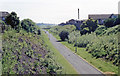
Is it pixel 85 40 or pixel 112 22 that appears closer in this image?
pixel 85 40

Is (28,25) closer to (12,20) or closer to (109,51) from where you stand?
(12,20)

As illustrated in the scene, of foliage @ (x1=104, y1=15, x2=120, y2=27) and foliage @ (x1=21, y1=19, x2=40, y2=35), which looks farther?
foliage @ (x1=104, y1=15, x2=120, y2=27)

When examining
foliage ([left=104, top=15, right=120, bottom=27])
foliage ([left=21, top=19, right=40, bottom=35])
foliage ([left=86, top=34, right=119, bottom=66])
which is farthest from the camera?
foliage ([left=104, top=15, right=120, bottom=27])

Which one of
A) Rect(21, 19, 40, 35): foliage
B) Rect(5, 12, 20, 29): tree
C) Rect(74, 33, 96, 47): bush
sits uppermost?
Rect(5, 12, 20, 29): tree

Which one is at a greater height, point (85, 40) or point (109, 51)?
point (109, 51)

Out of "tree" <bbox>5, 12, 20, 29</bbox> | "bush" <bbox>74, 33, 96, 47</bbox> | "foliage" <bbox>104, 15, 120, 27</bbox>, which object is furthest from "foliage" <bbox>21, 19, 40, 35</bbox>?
"foliage" <bbox>104, 15, 120, 27</bbox>

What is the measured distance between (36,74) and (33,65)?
243 cm

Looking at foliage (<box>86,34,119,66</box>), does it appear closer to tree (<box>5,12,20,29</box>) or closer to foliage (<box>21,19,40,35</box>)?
tree (<box>5,12,20,29</box>)

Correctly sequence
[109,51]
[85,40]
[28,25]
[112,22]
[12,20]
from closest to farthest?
[109,51] < [12,20] < [85,40] < [28,25] < [112,22]

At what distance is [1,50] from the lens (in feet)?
64.5

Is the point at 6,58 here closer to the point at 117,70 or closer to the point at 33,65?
the point at 33,65

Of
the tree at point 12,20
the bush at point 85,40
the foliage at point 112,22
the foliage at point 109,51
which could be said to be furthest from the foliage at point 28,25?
the foliage at point 112,22

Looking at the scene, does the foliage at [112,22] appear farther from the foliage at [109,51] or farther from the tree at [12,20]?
the tree at [12,20]

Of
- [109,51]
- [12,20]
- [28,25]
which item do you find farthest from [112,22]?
[12,20]
